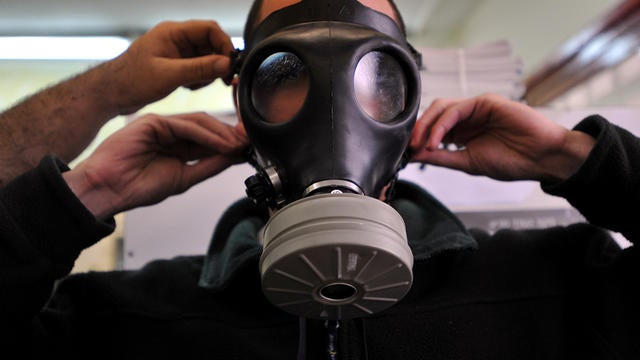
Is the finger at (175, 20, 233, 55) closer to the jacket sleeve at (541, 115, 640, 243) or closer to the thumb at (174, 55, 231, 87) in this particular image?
the thumb at (174, 55, 231, 87)

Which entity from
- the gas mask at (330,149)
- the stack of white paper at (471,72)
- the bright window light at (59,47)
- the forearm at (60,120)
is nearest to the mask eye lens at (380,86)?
the gas mask at (330,149)

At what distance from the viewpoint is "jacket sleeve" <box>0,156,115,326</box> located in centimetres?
86

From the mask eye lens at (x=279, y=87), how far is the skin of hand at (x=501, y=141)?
1.05 feet

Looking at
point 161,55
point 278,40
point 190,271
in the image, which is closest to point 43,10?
point 161,55

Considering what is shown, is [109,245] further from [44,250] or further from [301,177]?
[301,177]

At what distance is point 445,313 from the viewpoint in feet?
3.37

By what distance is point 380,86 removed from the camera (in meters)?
0.76

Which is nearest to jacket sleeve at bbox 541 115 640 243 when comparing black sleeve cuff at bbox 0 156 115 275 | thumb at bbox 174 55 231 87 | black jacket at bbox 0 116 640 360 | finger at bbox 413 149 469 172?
black jacket at bbox 0 116 640 360

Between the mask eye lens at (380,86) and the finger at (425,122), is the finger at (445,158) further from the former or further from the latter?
the mask eye lens at (380,86)

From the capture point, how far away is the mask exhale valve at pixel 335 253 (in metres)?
0.59

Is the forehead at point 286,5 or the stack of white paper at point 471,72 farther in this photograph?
the stack of white paper at point 471,72

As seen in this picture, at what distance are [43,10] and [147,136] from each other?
6.66ft

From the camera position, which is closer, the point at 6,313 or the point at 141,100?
the point at 6,313

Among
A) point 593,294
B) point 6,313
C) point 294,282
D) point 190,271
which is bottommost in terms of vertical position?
point 593,294
